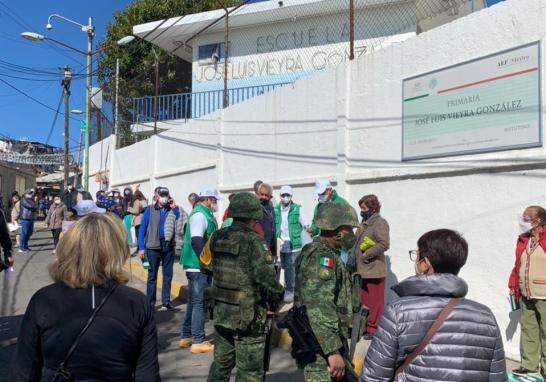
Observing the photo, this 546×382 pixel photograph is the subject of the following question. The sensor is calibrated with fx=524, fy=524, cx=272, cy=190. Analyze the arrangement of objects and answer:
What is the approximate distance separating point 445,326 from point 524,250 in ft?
10.1

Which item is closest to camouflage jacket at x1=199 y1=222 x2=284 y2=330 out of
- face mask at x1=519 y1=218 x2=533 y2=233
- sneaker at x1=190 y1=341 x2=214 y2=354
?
sneaker at x1=190 y1=341 x2=214 y2=354

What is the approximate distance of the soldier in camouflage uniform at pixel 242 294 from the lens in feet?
12.4

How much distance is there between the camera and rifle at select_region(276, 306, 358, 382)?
3.27 meters

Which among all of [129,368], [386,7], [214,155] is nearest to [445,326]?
[129,368]

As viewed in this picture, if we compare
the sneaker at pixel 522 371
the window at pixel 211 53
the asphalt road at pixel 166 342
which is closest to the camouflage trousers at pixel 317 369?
the asphalt road at pixel 166 342

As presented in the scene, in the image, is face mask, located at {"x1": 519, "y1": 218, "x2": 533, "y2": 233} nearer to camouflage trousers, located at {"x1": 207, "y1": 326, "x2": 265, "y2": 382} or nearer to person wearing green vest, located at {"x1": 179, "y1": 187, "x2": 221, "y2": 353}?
camouflage trousers, located at {"x1": 207, "y1": 326, "x2": 265, "y2": 382}

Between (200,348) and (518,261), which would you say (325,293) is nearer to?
(518,261)

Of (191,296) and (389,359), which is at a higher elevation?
(389,359)

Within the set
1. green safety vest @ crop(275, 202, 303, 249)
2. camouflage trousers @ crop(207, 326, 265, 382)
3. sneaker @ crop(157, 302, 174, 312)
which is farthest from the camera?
sneaker @ crop(157, 302, 174, 312)

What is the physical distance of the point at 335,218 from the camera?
11.2 feet

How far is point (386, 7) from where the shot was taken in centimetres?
1461

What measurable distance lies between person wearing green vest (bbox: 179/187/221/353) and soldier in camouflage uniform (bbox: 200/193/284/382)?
1815 mm

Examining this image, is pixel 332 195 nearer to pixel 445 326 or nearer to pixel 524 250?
pixel 524 250

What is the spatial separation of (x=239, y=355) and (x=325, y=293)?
97cm
